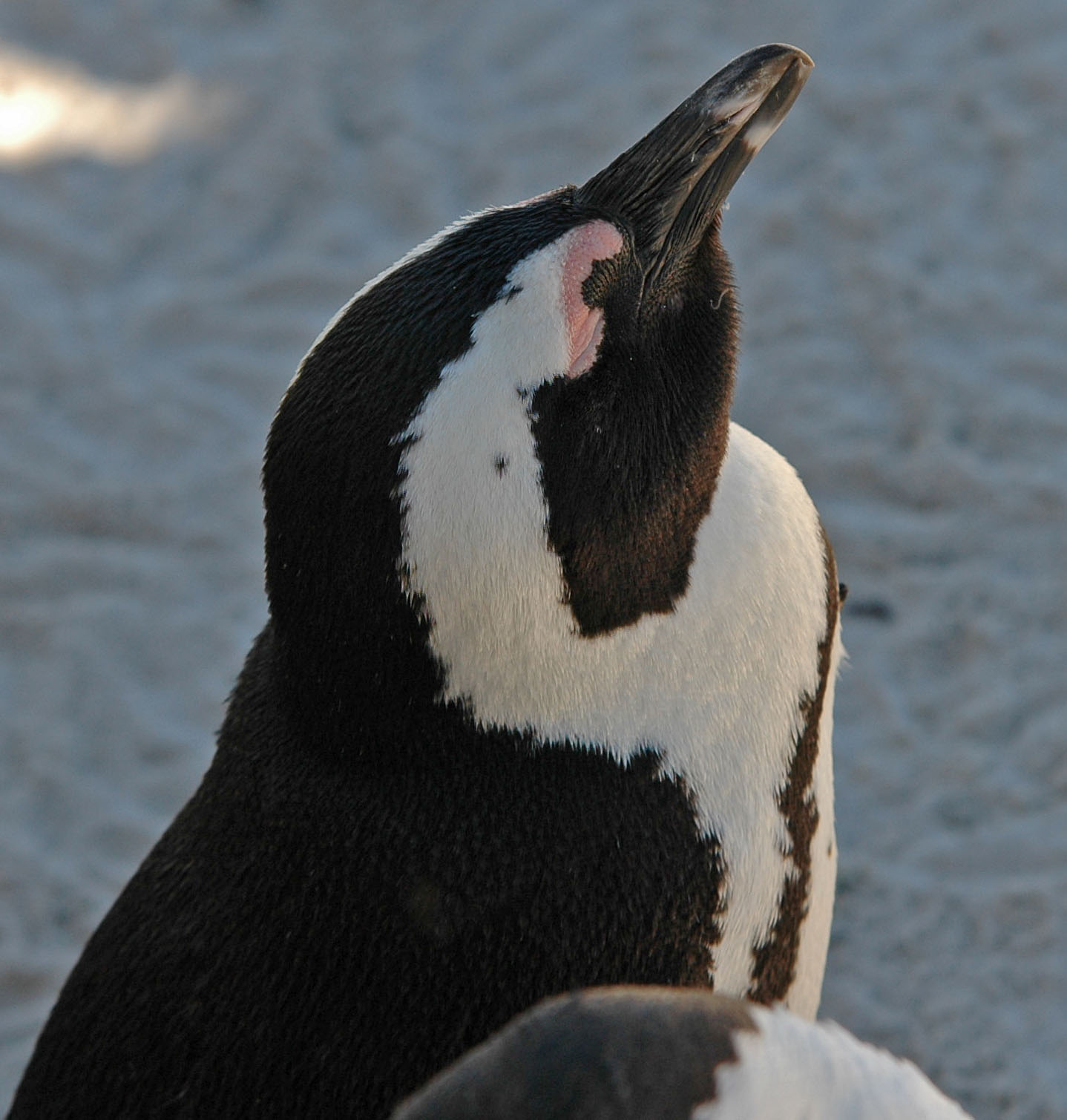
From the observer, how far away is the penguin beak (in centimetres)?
155

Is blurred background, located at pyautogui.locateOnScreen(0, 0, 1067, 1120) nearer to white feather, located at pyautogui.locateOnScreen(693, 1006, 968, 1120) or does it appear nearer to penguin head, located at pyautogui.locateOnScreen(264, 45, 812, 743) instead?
penguin head, located at pyautogui.locateOnScreen(264, 45, 812, 743)

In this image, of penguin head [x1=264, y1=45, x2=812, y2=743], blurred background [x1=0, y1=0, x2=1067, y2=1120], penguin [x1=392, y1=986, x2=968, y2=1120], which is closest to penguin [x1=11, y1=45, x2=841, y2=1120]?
penguin head [x1=264, y1=45, x2=812, y2=743]

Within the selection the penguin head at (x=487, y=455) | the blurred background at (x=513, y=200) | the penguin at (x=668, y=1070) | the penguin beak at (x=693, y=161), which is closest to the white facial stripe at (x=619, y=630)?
the penguin head at (x=487, y=455)

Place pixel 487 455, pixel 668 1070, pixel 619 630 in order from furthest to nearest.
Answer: pixel 619 630, pixel 487 455, pixel 668 1070

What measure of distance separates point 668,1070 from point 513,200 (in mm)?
2698

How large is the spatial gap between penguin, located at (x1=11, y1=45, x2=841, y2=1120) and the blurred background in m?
0.87

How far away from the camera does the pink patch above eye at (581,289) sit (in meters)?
1.40

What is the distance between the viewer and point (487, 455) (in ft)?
4.38

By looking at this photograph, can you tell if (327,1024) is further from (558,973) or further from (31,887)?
(31,887)

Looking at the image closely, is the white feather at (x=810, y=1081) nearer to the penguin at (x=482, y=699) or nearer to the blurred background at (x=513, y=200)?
the penguin at (x=482, y=699)

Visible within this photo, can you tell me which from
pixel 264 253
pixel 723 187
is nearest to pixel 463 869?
pixel 723 187

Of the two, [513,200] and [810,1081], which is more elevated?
[513,200]

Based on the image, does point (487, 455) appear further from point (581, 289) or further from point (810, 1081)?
point (810, 1081)

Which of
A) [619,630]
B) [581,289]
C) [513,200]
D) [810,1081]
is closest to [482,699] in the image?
[619,630]
